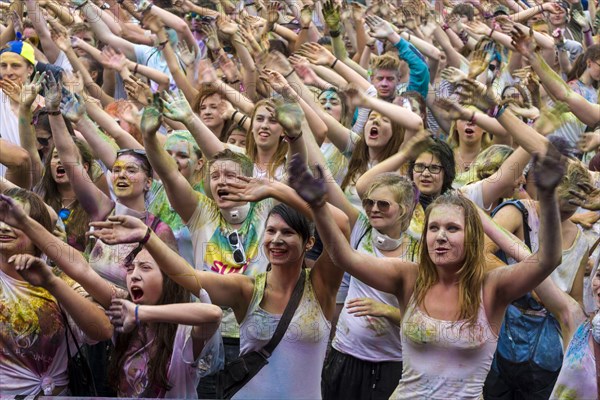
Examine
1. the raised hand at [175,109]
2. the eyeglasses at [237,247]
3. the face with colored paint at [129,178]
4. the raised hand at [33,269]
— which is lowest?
the eyeglasses at [237,247]

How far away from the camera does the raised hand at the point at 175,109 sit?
18.6 ft

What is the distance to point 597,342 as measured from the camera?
4172 mm

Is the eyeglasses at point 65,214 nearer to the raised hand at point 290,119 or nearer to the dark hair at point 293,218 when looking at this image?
the raised hand at point 290,119

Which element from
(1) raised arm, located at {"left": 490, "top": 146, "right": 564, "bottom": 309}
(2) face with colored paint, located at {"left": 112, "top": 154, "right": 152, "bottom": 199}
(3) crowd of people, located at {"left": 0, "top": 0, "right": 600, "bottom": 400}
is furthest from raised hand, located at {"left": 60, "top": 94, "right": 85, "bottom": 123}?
(1) raised arm, located at {"left": 490, "top": 146, "right": 564, "bottom": 309}

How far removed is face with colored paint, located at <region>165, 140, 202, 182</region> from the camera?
627 cm

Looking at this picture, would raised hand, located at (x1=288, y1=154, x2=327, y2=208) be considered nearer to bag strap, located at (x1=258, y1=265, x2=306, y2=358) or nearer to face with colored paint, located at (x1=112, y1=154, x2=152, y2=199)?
bag strap, located at (x1=258, y1=265, x2=306, y2=358)

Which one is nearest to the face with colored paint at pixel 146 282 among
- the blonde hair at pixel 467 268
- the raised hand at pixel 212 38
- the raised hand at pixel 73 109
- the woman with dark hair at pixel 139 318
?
the woman with dark hair at pixel 139 318

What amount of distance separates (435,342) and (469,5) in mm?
6379

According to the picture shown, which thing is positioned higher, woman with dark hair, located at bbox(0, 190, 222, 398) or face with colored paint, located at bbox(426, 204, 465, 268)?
face with colored paint, located at bbox(426, 204, 465, 268)

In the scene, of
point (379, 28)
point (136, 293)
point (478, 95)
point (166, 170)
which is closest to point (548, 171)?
point (478, 95)

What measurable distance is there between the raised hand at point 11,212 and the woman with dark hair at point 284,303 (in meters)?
0.60

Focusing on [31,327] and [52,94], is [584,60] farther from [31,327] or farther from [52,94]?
[31,327]

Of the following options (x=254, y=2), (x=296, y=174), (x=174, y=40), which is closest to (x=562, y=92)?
(x=296, y=174)

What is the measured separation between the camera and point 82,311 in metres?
4.48
